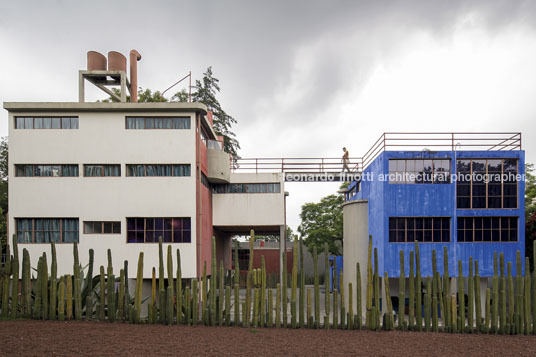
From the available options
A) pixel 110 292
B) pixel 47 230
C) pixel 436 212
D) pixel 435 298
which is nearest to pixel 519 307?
pixel 435 298

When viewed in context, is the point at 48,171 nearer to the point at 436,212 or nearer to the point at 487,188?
the point at 436,212

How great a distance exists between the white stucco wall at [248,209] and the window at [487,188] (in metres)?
10.8

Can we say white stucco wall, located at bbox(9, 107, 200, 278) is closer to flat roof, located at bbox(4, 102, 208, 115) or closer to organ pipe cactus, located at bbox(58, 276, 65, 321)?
flat roof, located at bbox(4, 102, 208, 115)

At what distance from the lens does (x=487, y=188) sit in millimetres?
20344

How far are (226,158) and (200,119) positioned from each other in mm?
4249

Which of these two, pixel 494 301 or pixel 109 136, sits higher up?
pixel 109 136

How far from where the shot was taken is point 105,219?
70.1 feet

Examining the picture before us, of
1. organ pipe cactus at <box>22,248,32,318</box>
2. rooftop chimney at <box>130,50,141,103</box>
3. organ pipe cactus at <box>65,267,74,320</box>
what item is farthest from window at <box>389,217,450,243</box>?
rooftop chimney at <box>130,50,141,103</box>

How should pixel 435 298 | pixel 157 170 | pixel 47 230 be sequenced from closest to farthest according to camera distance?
pixel 435 298 < pixel 47 230 < pixel 157 170

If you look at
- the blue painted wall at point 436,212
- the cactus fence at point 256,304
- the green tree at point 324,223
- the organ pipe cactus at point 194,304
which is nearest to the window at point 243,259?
the green tree at point 324,223

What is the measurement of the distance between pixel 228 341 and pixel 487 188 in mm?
15723

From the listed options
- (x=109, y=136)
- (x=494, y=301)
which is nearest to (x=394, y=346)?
(x=494, y=301)

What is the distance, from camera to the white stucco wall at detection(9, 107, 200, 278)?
841 inches

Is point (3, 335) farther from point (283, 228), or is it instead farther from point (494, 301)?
point (283, 228)
